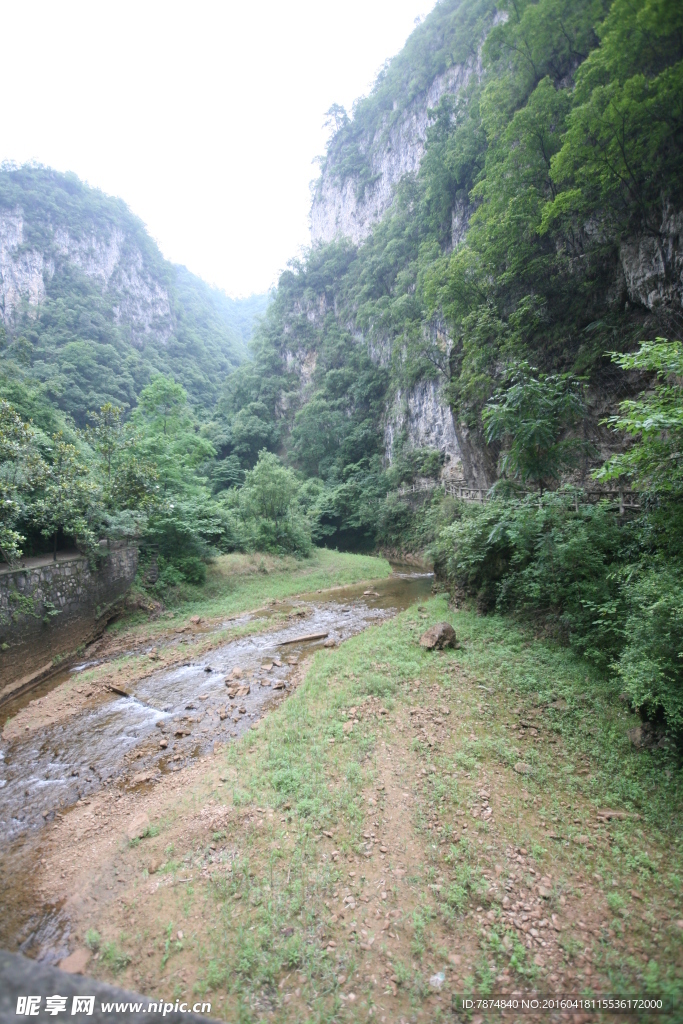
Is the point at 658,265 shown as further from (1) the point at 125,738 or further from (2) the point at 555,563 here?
(1) the point at 125,738

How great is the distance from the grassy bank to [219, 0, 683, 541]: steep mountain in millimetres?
10881

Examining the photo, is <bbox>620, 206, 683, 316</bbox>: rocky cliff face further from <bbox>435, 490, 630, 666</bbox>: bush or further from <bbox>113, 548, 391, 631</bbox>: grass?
<bbox>113, 548, 391, 631</bbox>: grass

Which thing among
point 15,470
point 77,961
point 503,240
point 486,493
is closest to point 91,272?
point 503,240

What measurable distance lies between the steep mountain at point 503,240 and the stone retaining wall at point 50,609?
1541 centimetres

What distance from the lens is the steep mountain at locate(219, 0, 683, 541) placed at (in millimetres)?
11469

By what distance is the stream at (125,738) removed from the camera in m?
5.05

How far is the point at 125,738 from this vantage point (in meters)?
7.52

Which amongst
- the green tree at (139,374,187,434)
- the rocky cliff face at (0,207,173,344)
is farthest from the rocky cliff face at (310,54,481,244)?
the rocky cliff face at (0,207,173,344)

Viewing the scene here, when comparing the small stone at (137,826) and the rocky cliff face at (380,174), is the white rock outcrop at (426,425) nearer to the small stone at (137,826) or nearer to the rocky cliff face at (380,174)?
the rocky cliff face at (380,174)

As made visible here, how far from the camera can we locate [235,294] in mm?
120688

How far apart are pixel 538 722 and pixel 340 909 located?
3686mm

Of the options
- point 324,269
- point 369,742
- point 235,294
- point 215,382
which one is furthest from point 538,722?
point 235,294

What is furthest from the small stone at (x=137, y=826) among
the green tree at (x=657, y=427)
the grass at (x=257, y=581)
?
the grass at (x=257, y=581)

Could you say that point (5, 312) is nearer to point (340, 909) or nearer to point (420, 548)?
point (420, 548)
